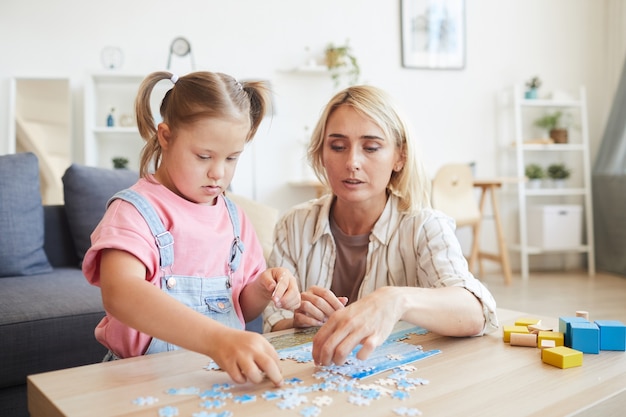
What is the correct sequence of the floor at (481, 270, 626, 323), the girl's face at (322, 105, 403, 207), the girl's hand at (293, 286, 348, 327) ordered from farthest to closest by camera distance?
1. the floor at (481, 270, 626, 323)
2. the girl's face at (322, 105, 403, 207)
3. the girl's hand at (293, 286, 348, 327)

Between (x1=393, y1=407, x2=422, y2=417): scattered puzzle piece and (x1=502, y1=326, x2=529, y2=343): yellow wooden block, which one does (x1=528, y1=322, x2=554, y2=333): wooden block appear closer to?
(x1=502, y1=326, x2=529, y2=343): yellow wooden block

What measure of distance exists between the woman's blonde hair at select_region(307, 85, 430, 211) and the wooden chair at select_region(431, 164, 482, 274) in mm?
2930

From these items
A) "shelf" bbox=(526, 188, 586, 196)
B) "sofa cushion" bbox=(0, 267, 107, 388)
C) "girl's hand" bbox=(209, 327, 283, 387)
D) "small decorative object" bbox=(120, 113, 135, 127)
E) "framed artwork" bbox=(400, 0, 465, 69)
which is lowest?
"sofa cushion" bbox=(0, 267, 107, 388)

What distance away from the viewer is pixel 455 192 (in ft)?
14.8

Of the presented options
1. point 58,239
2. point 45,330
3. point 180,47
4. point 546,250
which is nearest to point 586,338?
point 45,330

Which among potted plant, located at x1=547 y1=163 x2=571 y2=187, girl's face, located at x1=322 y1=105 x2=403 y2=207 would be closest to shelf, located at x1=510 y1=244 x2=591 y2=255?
potted plant, located at x1=547 y1=163 x2=571 y2=187

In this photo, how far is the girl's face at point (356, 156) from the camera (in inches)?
56.4

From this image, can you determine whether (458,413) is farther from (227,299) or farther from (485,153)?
(485,153)

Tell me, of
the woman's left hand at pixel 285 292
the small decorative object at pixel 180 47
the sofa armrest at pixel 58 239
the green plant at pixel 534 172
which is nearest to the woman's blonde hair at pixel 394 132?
the woman's left hand at pixel 285 292

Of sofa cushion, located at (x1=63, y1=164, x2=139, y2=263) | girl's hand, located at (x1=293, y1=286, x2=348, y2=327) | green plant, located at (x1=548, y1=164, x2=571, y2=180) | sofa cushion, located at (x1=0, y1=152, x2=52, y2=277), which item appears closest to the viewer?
girl's hand, located at (x1=293, y1=286, x2=348, y2=327)

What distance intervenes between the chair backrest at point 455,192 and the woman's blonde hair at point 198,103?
131 inches

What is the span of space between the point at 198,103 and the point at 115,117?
11.1 feet

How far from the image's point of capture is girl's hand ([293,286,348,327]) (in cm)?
121

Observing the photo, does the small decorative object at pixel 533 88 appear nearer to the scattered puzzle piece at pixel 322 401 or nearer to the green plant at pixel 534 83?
the green plant at pixel 534 83
